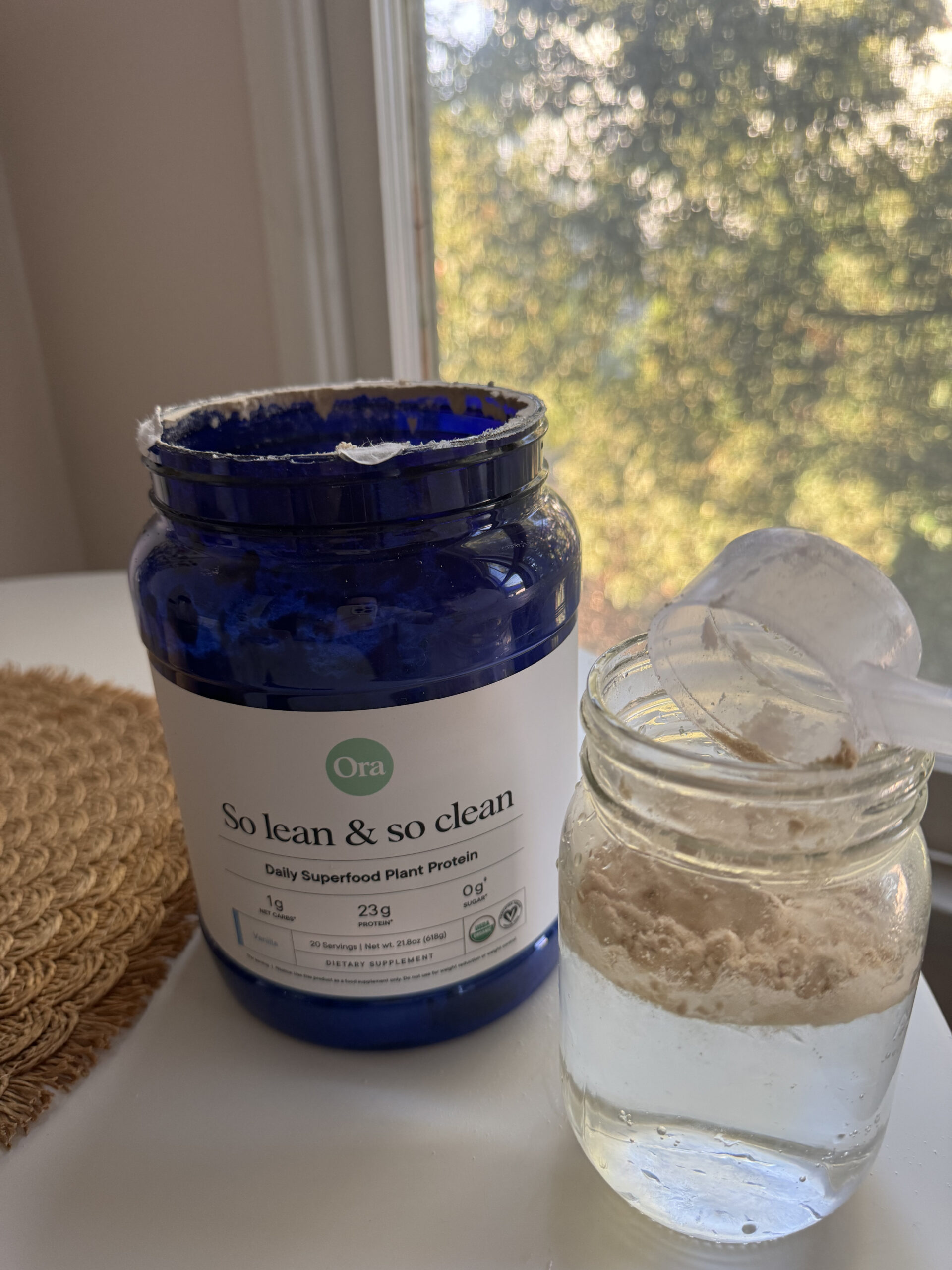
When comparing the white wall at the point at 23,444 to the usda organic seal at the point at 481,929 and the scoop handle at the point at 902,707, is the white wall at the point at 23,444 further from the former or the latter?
the scoop handle at the point at 902,707

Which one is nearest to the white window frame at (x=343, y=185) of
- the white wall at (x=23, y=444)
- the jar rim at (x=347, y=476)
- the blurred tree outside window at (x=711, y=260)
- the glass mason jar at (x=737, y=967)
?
the blurred tree outside window at (x=711, y=260)

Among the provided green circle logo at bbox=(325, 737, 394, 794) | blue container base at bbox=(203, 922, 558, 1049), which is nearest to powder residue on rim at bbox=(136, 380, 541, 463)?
green circle logo at bbox=(325, 737, 394, 794)

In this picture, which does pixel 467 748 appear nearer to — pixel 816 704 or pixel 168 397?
pixel 816 704

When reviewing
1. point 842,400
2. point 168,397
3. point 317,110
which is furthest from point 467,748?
point 168,397

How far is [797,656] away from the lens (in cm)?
31

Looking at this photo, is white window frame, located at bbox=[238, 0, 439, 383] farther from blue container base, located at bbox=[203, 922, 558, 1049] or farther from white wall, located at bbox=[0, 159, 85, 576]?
blue container base, located at bbox=[203, 922, 558, 1049]

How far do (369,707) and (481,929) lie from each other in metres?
0.11

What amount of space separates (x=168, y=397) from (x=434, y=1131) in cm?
86

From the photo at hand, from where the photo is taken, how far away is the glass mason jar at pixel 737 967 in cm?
27

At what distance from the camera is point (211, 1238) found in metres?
0.31

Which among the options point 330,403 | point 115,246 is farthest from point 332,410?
point 115,246

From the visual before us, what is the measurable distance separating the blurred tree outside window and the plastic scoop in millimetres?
404

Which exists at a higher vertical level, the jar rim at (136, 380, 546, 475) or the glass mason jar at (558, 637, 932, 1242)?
the jar rim at (136, 380, 546, 475)

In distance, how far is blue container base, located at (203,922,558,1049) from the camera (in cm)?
36
